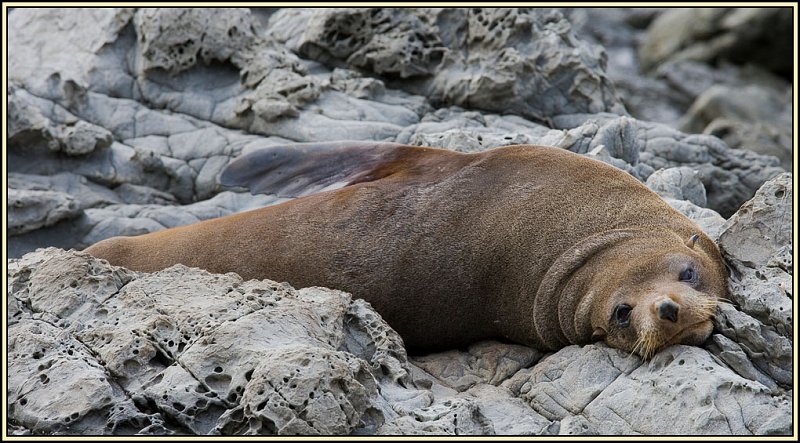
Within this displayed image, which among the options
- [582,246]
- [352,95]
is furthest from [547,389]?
[352,95]

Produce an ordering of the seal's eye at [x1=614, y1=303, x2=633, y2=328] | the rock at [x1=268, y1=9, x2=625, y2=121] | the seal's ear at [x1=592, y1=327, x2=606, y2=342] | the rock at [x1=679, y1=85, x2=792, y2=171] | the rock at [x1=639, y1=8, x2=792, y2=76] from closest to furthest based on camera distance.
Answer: the seal's eye at [x1=614, y1=303, x2=633, y2=328], the seal's ear at [x1=592, y1=327, x2=606, y2=342], the rock at [x1=268, y1=9, x2=625, y2=121], the rock at [x1=679, y1=85, x2=792, y2=171], the rock at [x1=639, y1=8, x2=792, y2=76]

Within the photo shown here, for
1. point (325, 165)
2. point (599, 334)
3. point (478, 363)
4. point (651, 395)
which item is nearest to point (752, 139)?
point (325, 165)

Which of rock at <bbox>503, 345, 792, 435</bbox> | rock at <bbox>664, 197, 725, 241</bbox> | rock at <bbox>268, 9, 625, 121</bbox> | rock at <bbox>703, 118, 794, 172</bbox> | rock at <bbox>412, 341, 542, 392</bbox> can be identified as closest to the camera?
rock at <bbox>503, 345, 792, 435</bbox>

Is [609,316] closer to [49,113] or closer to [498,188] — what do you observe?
[498,188]

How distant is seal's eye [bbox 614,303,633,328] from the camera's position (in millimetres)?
6043

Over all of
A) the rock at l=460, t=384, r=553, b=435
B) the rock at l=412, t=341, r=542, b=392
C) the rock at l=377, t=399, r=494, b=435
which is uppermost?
the rock at l=377, t=399, r=494, b=435

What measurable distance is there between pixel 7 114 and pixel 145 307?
4391 mm

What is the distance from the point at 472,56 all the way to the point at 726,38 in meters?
15.0

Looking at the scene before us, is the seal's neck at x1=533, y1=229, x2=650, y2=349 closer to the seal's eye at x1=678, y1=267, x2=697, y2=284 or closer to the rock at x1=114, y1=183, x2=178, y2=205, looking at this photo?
the seal's eye at x1=678, y1=267, x2=697, y2=284

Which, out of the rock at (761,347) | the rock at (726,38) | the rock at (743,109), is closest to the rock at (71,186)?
the rock at (761,347)

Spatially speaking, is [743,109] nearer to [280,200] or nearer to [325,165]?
[280,200]

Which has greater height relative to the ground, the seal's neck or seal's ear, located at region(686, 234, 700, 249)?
seal's ear, located at region(686, 234, 700, 249)

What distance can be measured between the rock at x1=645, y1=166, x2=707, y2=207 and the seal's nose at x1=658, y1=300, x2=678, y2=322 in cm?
282

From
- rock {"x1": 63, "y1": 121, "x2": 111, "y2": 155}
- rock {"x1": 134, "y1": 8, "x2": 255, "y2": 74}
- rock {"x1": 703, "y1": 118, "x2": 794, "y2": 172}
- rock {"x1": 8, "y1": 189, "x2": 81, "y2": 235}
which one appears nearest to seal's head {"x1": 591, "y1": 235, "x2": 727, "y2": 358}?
rock {"x1": 8, "y1": 189, "x2": 81, "y2": 235}
